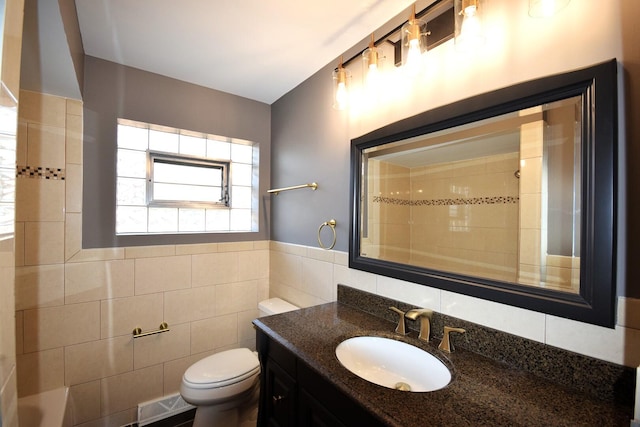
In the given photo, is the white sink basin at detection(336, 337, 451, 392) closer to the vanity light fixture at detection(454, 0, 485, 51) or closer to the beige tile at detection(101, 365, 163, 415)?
the vanity light fixture at detection(454, 0, 485, 51)

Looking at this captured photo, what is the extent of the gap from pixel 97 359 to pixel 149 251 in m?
0.71

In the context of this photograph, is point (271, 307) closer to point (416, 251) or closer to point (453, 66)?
point (416, 251)

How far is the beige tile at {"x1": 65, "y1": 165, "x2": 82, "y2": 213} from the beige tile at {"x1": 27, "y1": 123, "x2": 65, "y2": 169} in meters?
0.06

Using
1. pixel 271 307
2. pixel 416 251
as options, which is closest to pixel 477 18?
pixel 416 251

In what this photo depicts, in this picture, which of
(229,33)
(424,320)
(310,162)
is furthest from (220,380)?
(229,33)

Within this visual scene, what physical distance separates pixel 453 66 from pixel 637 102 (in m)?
0.59

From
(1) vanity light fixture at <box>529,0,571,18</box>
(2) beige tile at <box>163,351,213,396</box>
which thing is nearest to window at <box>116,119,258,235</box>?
(2) beige tile at <box>163,351,213,396</box>

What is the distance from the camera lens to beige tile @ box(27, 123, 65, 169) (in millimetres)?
1580

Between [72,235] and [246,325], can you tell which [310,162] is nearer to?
[246,325]

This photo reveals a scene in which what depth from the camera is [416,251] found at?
1315 millimetres

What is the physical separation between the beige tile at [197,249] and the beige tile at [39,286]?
64cm

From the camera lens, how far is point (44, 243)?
63.1 inches

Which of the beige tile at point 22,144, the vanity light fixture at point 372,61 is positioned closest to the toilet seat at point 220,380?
the beige tile at point 22,144

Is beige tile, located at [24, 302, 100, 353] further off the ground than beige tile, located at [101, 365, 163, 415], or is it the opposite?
beige tile, located at [24, 302, 100, 353]
